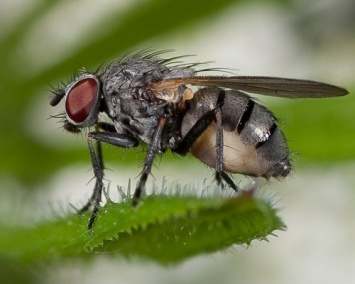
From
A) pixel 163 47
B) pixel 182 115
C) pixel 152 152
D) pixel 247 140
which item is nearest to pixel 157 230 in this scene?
pixel 152 152

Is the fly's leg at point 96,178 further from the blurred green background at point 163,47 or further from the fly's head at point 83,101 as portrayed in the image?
the blurred green background at point 163,47

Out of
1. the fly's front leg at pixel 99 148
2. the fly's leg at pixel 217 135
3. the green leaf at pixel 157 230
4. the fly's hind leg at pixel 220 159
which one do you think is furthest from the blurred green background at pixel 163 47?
the green leaf at pixel 157 230

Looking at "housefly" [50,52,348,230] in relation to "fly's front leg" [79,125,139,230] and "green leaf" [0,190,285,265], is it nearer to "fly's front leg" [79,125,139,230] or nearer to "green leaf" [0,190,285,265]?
"fly's front leg" [79,125,139,230]

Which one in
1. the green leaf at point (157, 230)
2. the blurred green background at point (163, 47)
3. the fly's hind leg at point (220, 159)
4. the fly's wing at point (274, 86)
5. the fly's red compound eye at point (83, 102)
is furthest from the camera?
the blurred green background at point (163, 47)

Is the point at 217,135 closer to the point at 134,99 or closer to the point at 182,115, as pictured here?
the point at 182,115

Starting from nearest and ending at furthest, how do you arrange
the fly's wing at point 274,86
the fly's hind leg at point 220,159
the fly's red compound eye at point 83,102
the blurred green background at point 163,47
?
the fly's wing at point 274,86 → the fly's hind leg at point 220,159 → the fly's red compound eye at point 83,102 → the blurred green background at point 163,47

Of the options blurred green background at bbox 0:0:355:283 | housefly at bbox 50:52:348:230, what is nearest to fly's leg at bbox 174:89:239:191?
housefly at bbox 50:52:348:230
